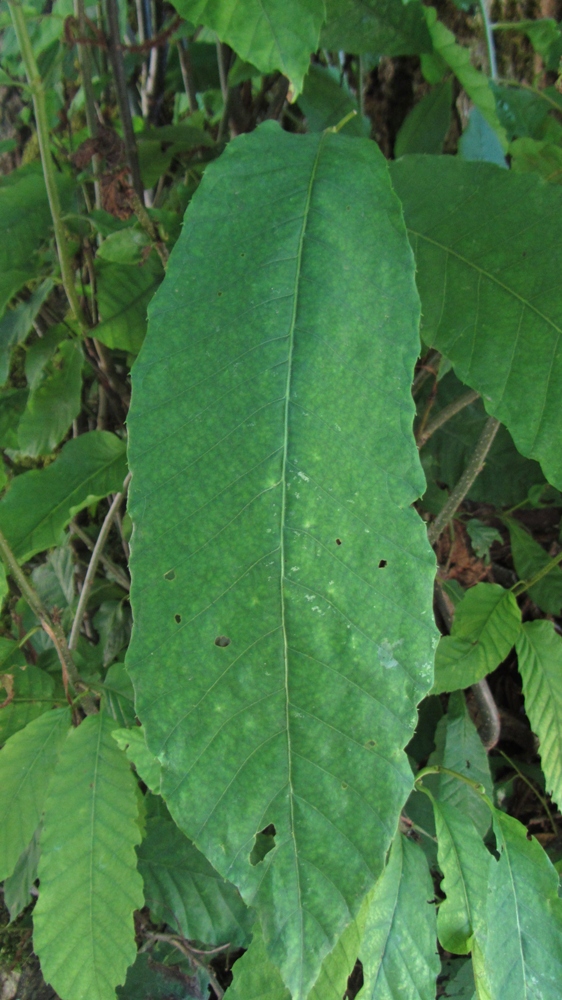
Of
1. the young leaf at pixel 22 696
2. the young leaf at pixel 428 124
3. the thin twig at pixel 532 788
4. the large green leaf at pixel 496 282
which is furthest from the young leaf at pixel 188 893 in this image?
the young leaf at pixel 428 124

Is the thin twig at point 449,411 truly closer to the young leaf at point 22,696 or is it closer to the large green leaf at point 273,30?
the large green leaf at point 273,30

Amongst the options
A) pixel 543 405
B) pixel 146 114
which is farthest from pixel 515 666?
pixel 146 114

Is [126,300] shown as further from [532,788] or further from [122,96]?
[532,788]

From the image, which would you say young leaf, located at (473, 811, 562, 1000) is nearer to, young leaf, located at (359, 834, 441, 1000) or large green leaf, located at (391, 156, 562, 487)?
young leaf, located at (359, 834, 441, 1000)

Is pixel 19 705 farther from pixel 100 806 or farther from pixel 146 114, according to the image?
pixel 146 114

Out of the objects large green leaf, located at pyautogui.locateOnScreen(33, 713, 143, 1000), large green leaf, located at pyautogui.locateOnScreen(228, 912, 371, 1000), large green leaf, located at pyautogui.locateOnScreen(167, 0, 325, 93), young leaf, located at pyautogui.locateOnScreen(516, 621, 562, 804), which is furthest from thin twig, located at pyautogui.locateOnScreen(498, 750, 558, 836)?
large green leaf, located at pyautogui.locateOnScreen(167, 0, 325, 93)

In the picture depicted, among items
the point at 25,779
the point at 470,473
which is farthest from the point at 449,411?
the point at 25,779
